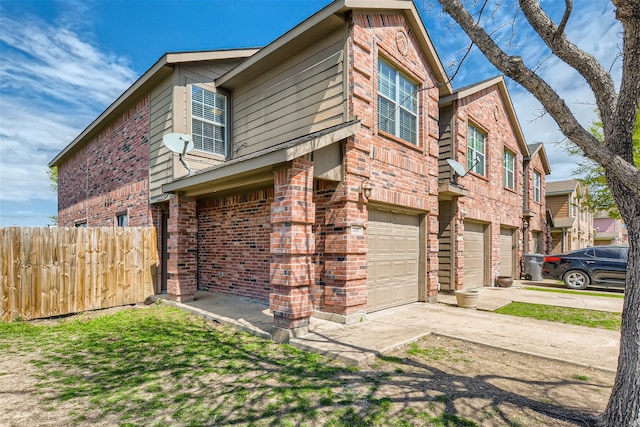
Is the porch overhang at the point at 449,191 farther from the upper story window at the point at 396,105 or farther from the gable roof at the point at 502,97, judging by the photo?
the gable roof at the point at 502,97

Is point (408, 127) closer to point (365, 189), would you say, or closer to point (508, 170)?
point (365, 189)

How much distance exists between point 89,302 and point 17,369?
12.2 ft

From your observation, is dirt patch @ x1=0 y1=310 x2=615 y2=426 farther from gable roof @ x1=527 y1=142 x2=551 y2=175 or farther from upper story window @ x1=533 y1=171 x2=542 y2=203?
upper story window @ x1=533 y1=171 x2=542 y2=203

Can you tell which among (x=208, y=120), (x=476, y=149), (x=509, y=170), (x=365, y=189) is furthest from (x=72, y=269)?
(x=509, y=170)

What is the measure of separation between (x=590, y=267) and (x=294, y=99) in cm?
1229

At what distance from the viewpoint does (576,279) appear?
1263 cm

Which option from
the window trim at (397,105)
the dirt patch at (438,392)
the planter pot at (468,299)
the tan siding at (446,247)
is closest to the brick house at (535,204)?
the tan siding at (446,247)

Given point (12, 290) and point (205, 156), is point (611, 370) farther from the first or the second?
point (12, 290)

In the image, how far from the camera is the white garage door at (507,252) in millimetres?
14523

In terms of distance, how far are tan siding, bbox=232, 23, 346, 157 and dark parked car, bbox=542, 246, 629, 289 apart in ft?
37.8

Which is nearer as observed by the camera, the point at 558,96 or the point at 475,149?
the point at 558,96

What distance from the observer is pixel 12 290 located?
6.96 metres

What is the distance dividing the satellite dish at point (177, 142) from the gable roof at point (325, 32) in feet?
7.66

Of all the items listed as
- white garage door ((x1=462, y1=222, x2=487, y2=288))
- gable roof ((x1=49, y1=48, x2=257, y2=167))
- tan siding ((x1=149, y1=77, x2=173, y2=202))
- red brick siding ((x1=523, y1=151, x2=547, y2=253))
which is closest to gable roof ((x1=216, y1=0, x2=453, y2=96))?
gable roof ((x1=49, y1=48, x2=257, y2=167))
